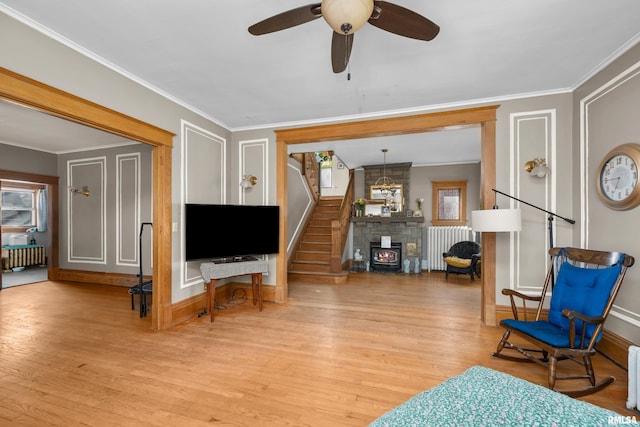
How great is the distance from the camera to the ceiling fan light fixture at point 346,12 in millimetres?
1380

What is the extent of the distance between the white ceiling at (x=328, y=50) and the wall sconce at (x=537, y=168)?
31.6 inches

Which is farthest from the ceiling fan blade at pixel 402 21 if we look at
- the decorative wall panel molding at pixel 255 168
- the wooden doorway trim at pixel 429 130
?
the decorative wall panel molding at pixel 255 168

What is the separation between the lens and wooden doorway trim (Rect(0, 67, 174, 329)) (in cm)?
214

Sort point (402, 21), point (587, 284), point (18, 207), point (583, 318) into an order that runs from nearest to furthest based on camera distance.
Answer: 1. point (402, 21)
2. point (583, 318)
3. point (587, 284)
4. point (18, 207)

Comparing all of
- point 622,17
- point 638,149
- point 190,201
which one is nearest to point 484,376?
point 638,149

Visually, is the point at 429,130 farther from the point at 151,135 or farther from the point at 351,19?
the point at 151,135

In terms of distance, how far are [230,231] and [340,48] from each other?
271 cm

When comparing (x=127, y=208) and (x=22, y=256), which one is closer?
(x=127, y=208)

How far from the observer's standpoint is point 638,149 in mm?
2275

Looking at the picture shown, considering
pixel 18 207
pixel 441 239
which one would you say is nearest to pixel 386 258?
pixel 441 239

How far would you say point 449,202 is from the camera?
7086 mm

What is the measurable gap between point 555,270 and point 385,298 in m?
2.26

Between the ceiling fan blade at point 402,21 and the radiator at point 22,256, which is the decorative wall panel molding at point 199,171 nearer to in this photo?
the ceiling fan blade at point 402,21

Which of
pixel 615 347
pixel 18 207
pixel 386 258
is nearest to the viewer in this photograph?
pixel 615 347
